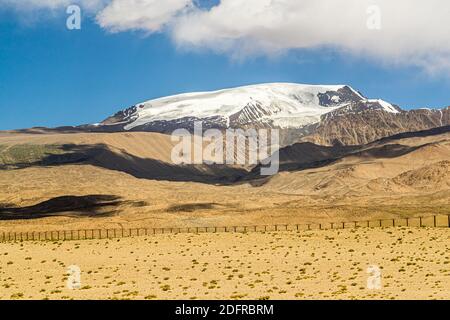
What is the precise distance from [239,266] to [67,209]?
466 feet

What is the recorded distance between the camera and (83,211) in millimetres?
180000

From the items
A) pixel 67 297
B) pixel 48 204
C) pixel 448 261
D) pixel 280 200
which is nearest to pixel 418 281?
pixel 448 261

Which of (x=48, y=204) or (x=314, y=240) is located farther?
(x=48, y=204)

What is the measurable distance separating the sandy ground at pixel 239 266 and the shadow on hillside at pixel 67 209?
307 ft

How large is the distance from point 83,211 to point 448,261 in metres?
140

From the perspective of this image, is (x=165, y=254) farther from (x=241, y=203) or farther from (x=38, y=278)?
(x=241, y=203)

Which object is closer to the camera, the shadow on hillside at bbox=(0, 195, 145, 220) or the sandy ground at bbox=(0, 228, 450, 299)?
the sandy ground at bbox=(0, 228, 450, 299)

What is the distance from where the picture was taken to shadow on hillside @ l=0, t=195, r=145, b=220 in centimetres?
17450

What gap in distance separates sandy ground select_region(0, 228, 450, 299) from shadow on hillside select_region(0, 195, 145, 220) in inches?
3684

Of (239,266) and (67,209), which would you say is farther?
(67,209)

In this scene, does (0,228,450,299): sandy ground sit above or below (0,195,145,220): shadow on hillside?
above

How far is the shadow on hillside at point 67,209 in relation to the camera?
174 metres

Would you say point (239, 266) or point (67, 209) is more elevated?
point (239, 266)

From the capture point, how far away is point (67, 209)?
188375 mm
